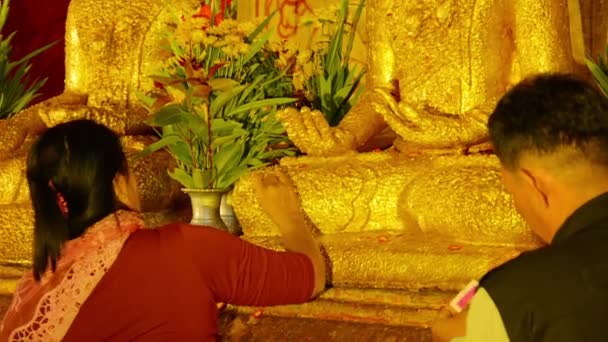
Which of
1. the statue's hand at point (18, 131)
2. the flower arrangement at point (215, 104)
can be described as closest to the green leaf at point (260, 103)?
the flower arrangement at point (215, 104)

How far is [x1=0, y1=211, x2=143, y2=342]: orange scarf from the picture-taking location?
143 centimetres

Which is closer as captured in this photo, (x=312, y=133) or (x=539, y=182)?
(x=539, y=182)

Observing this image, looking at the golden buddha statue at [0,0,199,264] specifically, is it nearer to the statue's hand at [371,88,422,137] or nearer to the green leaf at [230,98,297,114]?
the green leaf at [230,98,297,114]

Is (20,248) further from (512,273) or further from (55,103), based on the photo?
(512,273)

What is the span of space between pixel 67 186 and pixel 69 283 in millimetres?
138

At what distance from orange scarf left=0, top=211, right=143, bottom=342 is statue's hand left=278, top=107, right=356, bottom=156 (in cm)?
116

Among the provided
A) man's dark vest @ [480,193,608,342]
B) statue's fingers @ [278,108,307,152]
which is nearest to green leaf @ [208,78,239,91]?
statue's fingers @ [278,108,307,152]

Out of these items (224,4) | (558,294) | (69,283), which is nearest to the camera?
(558,294)

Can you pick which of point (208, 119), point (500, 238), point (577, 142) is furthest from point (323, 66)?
point (577, 142)

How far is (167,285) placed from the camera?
1448 mm

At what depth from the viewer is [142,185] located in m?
2.94

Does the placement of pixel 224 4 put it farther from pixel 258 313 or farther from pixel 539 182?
pixel 539 182

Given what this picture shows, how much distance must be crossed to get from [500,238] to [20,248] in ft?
4.51

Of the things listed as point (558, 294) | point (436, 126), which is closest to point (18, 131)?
point (436, 126)
